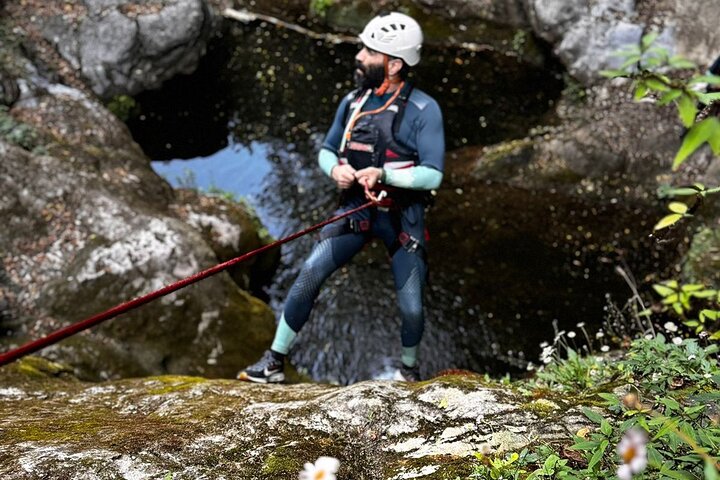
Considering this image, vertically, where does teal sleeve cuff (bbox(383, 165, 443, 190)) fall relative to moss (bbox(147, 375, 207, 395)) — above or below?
above

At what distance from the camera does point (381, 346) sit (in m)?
7.46

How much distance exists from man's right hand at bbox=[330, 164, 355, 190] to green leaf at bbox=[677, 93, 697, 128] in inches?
144

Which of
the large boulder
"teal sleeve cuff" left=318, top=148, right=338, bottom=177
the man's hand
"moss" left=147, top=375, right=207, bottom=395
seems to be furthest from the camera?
the large boulder

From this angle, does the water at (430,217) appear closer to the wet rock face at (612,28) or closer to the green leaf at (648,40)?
the wet rock face at (612,28)

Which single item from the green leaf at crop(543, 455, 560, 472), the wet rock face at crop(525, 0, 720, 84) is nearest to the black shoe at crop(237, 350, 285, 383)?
the green leaf at crop(543, 455, 560, 472)

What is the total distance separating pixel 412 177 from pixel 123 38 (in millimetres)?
8971

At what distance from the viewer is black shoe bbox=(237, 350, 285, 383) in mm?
5086

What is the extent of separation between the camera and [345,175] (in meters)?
4.97

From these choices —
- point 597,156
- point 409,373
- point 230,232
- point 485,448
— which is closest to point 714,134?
point 485,448

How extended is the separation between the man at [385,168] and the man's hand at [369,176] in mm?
53

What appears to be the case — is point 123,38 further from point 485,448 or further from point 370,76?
point 485,448

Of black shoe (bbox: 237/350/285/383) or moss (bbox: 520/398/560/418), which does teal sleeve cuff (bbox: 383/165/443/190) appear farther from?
moss (bbox: 520/398/560/418)

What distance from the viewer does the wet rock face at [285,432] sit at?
247cm

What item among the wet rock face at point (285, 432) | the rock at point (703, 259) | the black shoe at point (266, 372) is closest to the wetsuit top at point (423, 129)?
the black shoe at point (266, 372)
